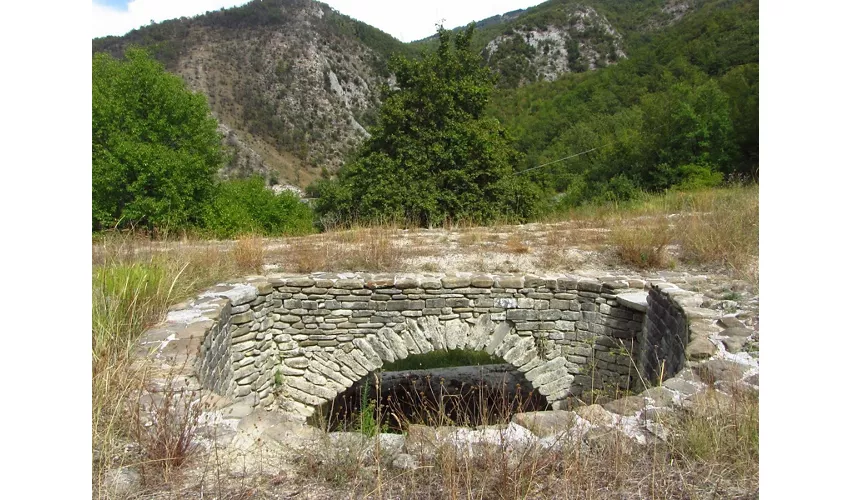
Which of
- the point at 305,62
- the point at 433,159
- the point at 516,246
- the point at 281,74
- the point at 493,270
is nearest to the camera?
the point at 493,270

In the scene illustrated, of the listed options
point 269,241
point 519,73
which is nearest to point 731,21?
point 519,73

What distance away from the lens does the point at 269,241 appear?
30.1ft

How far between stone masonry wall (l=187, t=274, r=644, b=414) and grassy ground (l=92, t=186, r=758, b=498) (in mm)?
697

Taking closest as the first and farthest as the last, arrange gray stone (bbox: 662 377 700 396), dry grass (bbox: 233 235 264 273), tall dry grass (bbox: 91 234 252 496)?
tall dry grass (bbox: 91 234 252 496), gray stone (bbox: 662 377 700 396), dry grass (bbox: 233 235 264 273)

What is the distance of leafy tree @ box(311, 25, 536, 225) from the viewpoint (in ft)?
46.6

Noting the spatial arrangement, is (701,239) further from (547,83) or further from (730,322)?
(547,83)

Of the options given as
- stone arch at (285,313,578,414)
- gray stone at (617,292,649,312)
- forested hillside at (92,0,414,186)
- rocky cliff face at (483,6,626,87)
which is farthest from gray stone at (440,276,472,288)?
rocky cliff face at (483,6,626,87)

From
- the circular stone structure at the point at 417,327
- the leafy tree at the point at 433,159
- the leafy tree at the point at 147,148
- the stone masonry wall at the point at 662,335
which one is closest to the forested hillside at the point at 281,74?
the leafy tree at the point at 147,148

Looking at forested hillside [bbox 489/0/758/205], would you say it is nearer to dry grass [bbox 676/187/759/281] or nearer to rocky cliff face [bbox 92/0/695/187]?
dry grass [bbox 676/187/759/281]

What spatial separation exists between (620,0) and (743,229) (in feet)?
210

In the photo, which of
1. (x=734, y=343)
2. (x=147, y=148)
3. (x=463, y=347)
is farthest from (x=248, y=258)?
(x=147, y=148)

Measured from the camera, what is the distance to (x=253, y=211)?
2025 cm

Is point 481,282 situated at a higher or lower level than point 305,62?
lower

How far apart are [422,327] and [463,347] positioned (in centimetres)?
58
